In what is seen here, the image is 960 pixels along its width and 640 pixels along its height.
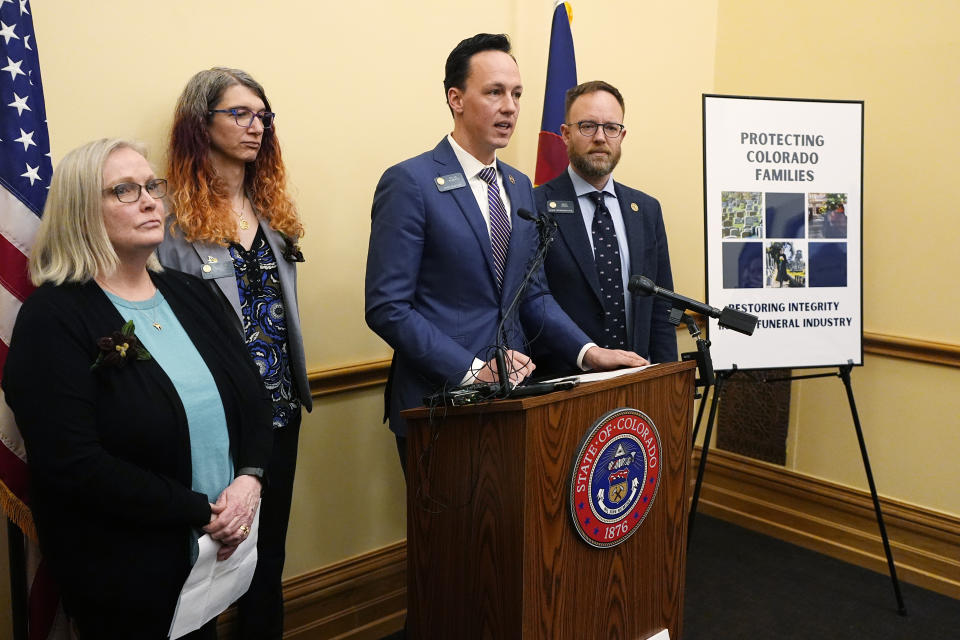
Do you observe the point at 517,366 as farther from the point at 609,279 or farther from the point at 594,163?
the point at 594,163

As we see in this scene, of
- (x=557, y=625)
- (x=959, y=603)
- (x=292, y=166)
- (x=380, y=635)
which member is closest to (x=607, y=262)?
(x=292, y=166)

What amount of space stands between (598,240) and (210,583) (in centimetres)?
158

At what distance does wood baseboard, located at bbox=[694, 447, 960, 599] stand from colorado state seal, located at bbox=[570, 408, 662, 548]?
2.02 m

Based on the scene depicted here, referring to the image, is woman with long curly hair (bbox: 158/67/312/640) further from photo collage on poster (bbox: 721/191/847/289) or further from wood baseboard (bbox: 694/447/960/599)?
wood baseboard (bbox: 694/447/960/599)

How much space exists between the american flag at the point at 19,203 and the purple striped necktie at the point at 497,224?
1.07m

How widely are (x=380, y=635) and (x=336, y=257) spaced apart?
4.43 ft

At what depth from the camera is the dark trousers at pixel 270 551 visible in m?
2.20

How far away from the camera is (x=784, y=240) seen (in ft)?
9.78

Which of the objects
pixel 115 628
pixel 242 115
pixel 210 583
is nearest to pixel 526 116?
pixel 242 115

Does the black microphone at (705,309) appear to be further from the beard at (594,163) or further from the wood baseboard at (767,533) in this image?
the wood baseboard at (767,533)

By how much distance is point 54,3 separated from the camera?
194 cm

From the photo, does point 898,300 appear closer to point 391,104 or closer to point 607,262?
point 607,262

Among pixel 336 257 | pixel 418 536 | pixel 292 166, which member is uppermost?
pixel 292 166

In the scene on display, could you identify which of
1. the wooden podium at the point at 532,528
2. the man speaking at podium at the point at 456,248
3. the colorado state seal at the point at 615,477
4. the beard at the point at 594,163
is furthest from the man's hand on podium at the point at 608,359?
the beard at the point at 594,163
